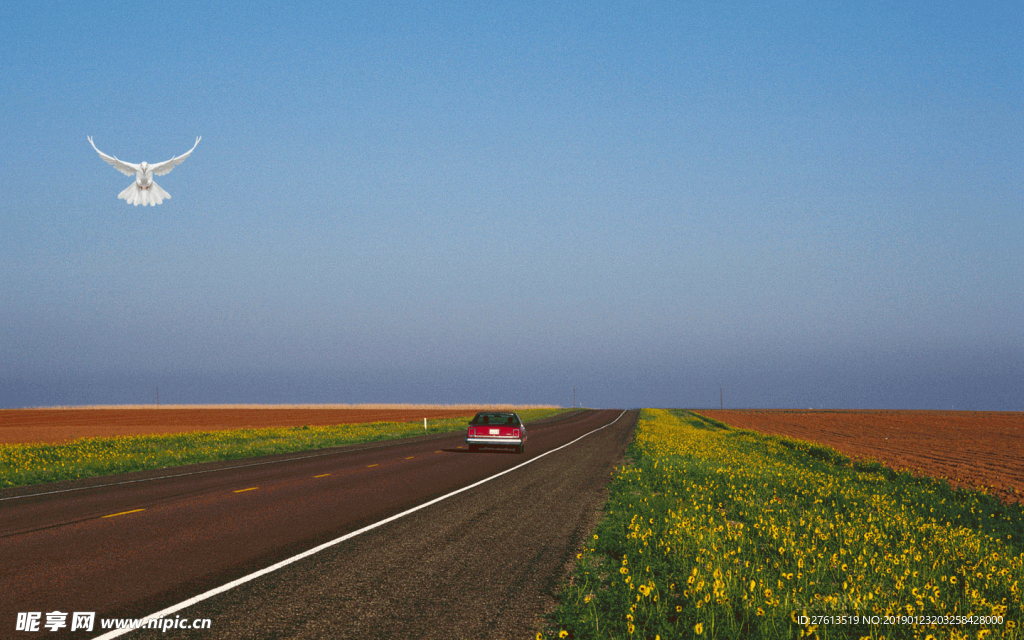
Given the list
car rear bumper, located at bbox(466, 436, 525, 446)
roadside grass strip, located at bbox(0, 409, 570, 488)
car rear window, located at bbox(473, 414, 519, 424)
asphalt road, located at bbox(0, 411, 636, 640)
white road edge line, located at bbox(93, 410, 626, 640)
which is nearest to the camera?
white road edge line, located at bbox(93, 410, 626, 640)

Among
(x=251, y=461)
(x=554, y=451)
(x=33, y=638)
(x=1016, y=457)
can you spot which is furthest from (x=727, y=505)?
(x=1016, y=457)

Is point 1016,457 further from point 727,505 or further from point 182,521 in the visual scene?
point 182,521

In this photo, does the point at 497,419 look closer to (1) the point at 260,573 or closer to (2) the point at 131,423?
(1) the point at 260,573

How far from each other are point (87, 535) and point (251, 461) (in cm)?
1290

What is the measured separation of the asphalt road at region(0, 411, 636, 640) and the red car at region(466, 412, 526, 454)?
8.31 metres

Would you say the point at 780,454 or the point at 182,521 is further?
the point at 780,454

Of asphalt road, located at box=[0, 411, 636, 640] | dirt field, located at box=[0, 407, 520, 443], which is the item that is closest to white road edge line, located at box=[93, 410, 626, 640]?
asphalt road, located at box=[0, 411, 636, 640]

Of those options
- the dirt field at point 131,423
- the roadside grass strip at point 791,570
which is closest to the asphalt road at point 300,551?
the roadside grass strip at point 791,570

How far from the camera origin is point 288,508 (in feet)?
36.8

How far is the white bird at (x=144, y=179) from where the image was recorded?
25.1 meters

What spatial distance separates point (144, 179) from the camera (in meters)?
26.1

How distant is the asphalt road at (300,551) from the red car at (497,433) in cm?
831

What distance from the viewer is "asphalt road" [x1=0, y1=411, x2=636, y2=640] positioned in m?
5.60

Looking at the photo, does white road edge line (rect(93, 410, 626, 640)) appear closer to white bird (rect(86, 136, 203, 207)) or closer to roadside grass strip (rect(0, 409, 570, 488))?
roadside grass strip (rect(0, 409, 570, 488))
